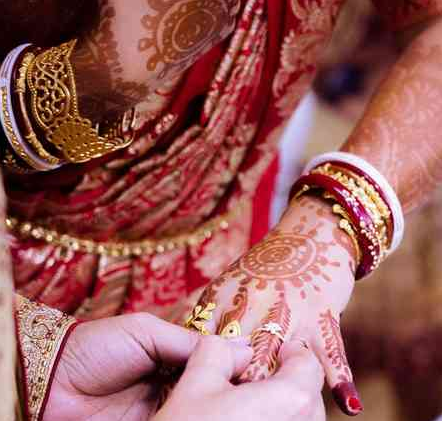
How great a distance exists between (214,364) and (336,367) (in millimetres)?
140

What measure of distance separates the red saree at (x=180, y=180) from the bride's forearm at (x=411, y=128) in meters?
0.07

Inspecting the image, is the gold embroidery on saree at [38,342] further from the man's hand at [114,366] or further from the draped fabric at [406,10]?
the draped fabric at [406,10]

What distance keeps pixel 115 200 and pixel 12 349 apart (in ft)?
1.61

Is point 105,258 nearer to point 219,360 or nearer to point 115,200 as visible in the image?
point 115,200

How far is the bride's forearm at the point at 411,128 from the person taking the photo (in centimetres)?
82

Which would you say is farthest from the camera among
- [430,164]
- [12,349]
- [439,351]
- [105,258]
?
[439,351]

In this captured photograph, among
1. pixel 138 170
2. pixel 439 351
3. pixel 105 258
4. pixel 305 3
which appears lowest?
pixel 439 351

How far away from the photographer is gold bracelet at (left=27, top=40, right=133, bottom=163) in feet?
2.24

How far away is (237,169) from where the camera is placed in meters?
1.00

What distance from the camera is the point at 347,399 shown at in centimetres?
66

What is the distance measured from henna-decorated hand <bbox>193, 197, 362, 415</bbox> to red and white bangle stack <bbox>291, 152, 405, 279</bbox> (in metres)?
0.01

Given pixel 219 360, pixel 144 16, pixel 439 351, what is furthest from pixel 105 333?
pixel 439 351

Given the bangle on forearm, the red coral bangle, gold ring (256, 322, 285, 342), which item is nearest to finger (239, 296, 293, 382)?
gold ring (256, 322, 285, 342)

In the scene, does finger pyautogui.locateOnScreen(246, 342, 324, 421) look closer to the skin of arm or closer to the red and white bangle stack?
the skin of arm
